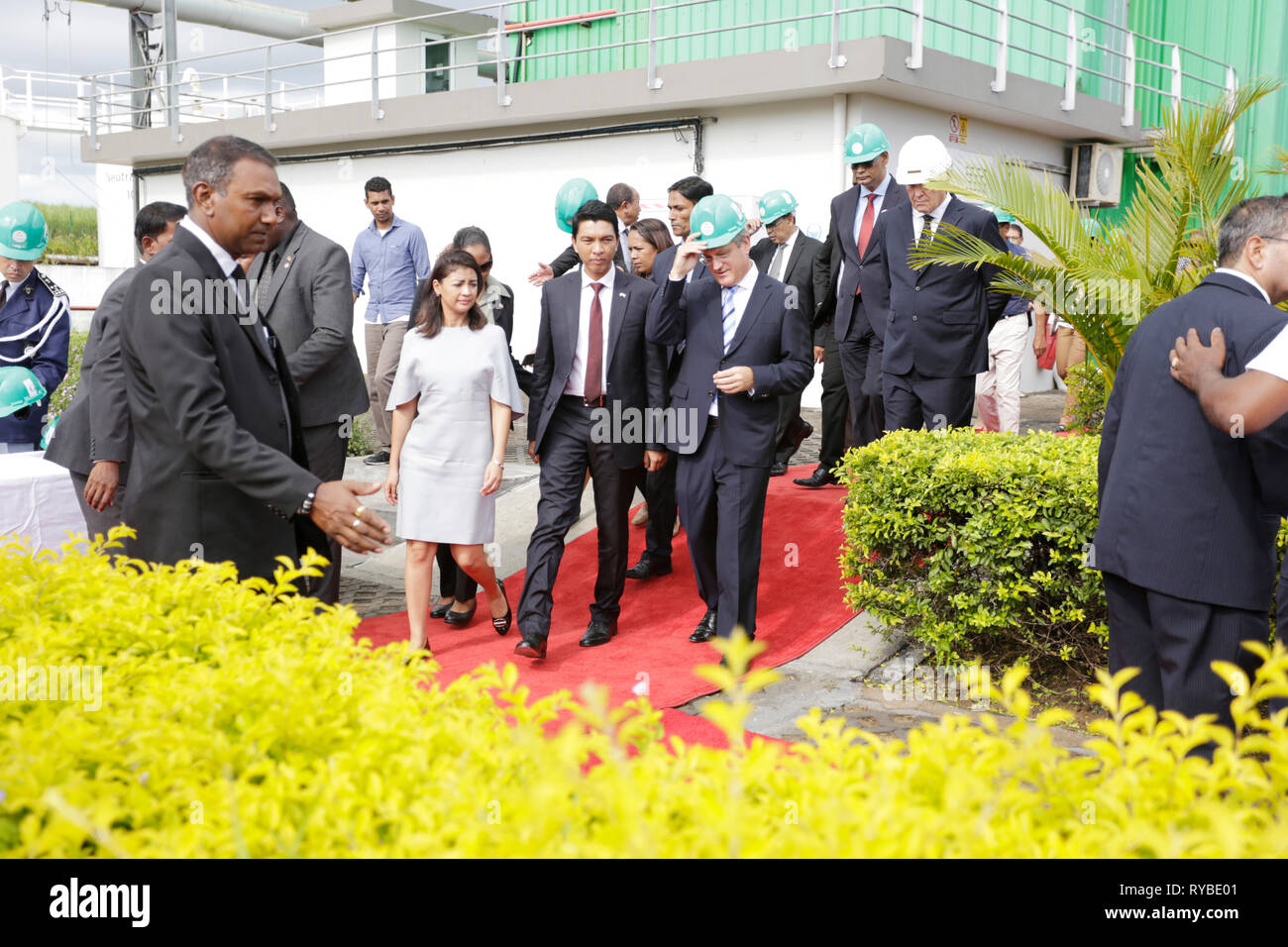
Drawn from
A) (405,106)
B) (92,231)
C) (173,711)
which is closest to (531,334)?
(405,106)

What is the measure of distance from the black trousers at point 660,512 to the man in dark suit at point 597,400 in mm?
846

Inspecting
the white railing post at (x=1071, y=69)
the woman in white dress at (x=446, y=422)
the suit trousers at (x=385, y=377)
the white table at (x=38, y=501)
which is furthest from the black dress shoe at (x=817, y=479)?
the white railing post at (x=1071, y=69)

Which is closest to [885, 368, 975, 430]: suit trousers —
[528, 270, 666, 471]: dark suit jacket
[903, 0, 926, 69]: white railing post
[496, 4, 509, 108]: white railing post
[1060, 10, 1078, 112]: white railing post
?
[528, 270, 666, 471]: dark suit jacket

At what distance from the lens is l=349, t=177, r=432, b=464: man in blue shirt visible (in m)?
11.0

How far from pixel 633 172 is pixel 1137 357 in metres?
12.1

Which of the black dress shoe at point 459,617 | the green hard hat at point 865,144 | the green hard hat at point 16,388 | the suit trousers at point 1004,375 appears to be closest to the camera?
the green hard hat at point 16,388

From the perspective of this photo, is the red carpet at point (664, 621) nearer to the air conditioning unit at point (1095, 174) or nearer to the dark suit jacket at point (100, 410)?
the dark suit jacket at point (100, 410)

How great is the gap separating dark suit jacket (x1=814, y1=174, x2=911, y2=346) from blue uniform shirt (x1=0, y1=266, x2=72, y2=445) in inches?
202

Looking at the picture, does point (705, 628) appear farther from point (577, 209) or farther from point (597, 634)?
point (577, 209)

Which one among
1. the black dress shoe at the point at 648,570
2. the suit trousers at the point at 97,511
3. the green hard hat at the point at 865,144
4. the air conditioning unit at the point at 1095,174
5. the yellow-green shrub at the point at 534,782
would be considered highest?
the air conditioning unit at the point at 1095,174

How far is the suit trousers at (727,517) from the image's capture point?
19.6 ft

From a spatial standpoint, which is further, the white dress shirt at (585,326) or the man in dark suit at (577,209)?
the man in dark suit at (577,209)

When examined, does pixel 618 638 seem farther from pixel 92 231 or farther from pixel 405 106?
pixel 92 231

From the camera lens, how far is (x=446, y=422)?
615cm
